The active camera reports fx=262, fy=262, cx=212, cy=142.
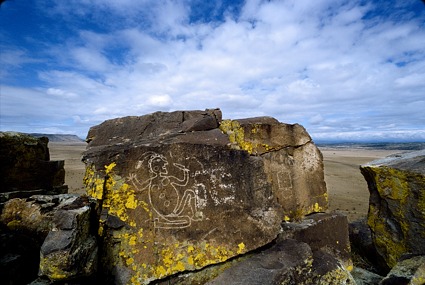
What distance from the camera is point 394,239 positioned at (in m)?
5.25

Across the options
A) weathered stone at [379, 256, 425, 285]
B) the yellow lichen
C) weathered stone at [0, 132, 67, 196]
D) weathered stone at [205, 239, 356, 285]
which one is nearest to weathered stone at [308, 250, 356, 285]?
weathered stone at [205, 239, 356, 285]

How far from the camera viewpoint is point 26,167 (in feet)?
21.5

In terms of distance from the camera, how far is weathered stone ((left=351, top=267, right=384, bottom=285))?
4.91 meters

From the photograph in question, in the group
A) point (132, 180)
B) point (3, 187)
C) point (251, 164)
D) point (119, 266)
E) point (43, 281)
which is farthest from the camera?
point (3, 187)

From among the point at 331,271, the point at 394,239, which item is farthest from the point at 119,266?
the point at 394,239

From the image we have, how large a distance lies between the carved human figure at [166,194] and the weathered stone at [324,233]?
175cm

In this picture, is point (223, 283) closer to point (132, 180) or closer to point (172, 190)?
point (172, 190)

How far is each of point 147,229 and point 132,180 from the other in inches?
30.0

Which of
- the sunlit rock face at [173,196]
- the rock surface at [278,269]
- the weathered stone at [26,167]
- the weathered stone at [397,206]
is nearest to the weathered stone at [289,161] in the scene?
the sunlit rock face at [173,196]

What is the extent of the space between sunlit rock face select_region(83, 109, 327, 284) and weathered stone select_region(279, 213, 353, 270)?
0.72 m

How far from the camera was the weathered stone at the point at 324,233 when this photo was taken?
186 inches

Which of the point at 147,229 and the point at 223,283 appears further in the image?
the point at 147,229

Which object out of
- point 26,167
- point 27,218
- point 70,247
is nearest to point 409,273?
point 70,247

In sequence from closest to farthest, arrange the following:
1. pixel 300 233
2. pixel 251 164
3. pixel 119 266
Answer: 1. pixel 119 266
2. pixel 251 164
3. pixel 300 233
